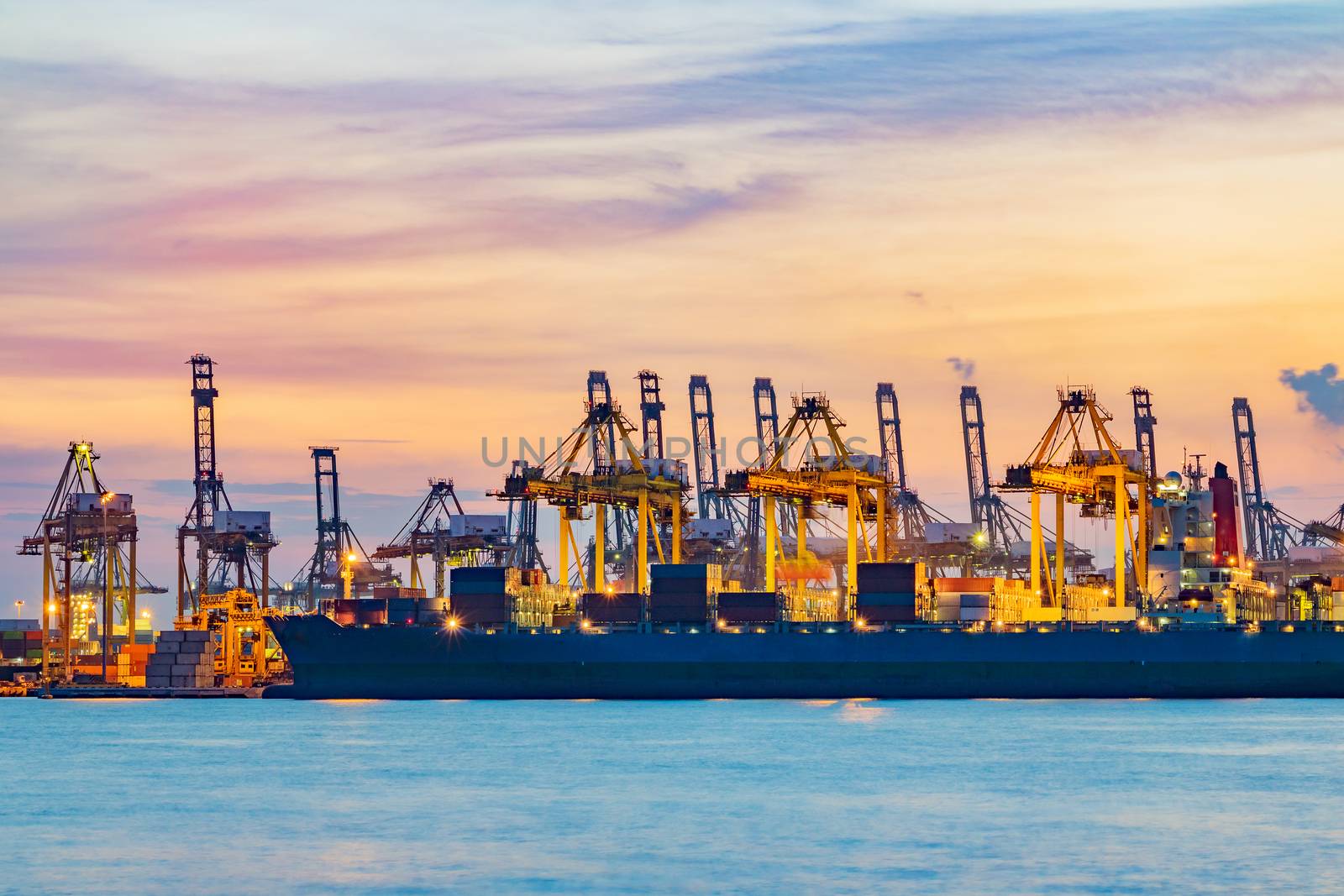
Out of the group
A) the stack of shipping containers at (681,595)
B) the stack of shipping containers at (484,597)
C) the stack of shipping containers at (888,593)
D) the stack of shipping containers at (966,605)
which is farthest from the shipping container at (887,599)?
the stack of shipping containers at (484,597)

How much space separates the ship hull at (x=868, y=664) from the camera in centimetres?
8675

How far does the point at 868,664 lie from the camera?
87375 mm

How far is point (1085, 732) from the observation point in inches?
2640

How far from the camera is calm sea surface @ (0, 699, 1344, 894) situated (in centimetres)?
3525

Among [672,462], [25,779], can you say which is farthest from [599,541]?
[25,779]

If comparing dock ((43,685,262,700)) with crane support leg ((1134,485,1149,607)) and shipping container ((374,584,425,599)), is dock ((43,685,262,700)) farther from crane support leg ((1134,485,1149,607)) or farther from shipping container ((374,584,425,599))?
crane support leg ((1134,485,1149,607))

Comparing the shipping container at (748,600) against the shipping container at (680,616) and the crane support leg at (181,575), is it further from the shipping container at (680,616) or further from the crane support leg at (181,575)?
the crane support leg at (181,575)

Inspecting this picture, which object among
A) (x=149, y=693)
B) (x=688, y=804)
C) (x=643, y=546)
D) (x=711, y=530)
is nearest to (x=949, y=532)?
(x=711, y=530)

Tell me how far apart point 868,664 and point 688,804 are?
42.5 meters

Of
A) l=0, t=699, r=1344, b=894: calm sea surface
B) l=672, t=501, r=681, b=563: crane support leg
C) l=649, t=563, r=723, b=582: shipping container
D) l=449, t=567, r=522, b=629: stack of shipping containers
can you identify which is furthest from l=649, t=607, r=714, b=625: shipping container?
l=0, t=699, r=1344, b=894: calm sea surface

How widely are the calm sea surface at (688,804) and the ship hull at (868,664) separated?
10185mm

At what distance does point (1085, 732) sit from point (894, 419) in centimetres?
9616

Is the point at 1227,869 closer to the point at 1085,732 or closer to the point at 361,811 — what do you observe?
the point at 361,811

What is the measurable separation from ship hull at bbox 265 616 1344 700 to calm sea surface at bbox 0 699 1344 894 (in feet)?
33.4
